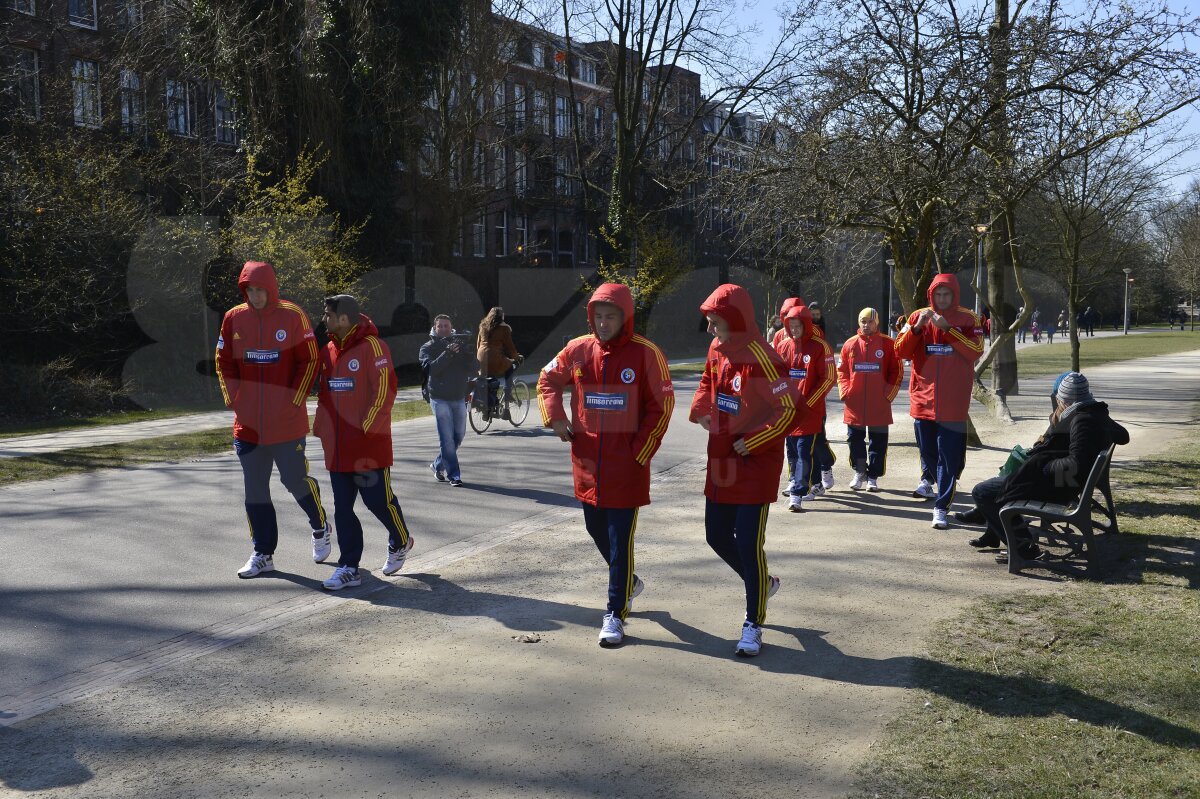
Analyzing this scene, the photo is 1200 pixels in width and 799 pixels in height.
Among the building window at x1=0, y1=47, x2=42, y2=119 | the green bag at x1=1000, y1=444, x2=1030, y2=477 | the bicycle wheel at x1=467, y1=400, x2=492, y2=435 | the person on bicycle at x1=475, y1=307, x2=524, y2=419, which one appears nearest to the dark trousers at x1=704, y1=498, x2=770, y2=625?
the green bag at x1=1000, y1=444, x2=1030, y2=477

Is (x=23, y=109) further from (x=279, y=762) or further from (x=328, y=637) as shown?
(x=279, y=762)

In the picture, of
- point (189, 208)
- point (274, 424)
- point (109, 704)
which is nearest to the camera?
point (109, 704)

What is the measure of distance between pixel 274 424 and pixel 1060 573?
5.14 metres

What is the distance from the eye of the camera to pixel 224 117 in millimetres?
28578

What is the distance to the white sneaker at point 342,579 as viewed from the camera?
659cm

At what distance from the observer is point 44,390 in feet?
62.2

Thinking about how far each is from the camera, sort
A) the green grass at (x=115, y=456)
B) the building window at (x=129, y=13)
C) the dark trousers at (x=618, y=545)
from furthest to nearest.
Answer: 1. the building window at (x=129, y=13)
2. the green grass at (x=115, y=456)
3. the dark trousers at (x=618, y=545)

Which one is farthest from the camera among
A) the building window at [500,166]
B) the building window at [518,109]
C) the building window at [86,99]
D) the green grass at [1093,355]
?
the building window at [518,109]

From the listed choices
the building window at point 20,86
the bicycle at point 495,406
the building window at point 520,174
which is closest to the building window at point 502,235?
the building window at point 520,174

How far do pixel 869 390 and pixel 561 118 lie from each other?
38.9 metres

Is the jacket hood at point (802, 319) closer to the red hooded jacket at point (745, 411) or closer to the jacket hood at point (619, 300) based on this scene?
the red hooded jacket at point (745, 411)

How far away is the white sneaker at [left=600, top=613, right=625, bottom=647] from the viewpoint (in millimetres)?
5434

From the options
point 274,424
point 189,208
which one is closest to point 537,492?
point 274,424

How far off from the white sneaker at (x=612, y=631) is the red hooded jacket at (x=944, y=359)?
4083 mm
